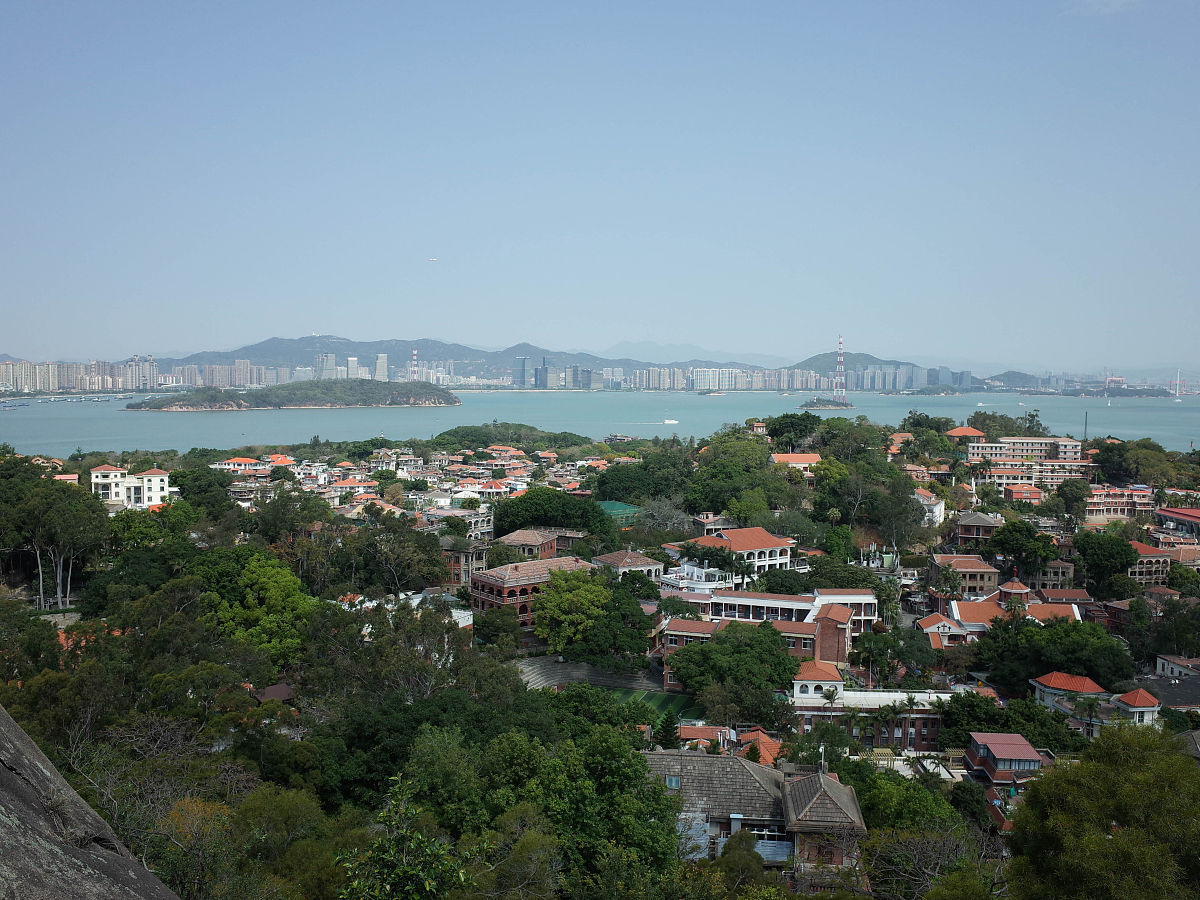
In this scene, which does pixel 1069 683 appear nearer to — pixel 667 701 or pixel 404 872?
pixel 667 701

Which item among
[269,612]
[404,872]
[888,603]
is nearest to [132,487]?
[269,612]

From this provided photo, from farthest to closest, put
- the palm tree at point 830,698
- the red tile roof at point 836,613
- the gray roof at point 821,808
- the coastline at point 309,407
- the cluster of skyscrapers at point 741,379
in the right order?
the cluster of skyscrapers at point 741,379, the coastline at point 309,407, the red tile roof at point 836,613, the palm tree at point 830,698, the gray roof at point 821,808

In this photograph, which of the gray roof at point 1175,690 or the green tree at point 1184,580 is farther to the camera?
the green tree at point 1184,580

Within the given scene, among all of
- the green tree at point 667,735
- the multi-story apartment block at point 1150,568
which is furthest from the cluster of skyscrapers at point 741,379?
the green tree at point 667,735

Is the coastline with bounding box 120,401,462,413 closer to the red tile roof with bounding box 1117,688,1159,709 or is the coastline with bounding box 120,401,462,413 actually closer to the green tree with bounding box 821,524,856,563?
the green tree with bounding box 821,524,856,563

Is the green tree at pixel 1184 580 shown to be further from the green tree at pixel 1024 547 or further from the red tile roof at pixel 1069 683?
the red tile roof at pixel 1069 683

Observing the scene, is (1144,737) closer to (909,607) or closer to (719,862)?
(719,862)
